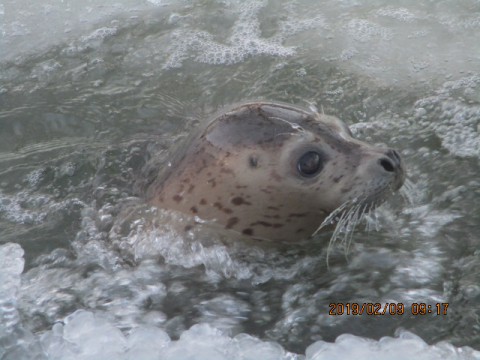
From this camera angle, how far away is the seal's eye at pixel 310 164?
10.7 ft

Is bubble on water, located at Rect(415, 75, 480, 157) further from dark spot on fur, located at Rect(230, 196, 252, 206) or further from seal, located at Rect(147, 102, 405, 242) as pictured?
dark spot on fur, located at Rect(230, 196, 252, 206)

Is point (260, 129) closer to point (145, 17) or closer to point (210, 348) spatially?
point (210, 348)

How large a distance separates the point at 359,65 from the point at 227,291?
234 centimetres

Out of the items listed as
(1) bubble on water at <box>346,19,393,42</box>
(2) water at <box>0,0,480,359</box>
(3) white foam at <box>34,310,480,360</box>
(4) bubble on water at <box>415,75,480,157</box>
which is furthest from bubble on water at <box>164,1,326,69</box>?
(3) white foam at <box>34,310,480,360</box>

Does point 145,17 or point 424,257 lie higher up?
point 145,17

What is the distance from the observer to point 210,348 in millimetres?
2754

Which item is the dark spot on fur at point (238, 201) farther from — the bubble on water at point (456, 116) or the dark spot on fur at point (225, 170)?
the bubble on water at point (456, 116)

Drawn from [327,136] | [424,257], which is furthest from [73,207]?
[424,257]

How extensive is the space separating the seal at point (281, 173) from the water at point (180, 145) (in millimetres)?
134

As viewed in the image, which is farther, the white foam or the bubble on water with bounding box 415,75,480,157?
the bubble on water with bounding box 415,75,480,157

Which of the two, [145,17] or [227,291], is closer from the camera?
[227,291]

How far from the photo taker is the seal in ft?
10.5

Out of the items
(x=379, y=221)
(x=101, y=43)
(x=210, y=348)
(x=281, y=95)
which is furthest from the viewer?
(x=101, y=43)

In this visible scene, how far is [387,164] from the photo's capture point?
3.19 m
